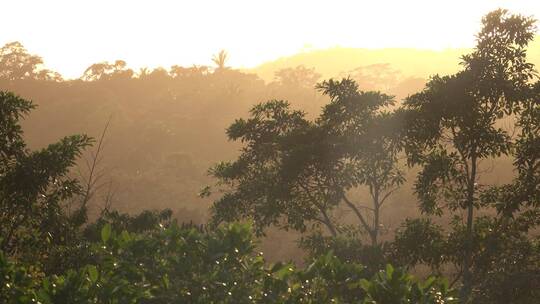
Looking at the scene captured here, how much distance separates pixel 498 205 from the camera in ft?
35.6

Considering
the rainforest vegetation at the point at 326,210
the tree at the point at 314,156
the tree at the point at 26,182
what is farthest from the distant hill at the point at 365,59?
the tree at the point at 26,182

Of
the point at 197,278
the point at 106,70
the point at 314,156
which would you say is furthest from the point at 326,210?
the point at 106,70

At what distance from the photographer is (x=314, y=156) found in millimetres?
13102

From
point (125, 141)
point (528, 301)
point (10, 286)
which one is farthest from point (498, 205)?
point (125, 141)

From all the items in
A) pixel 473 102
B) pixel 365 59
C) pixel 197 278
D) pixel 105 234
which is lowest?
pixel 197 278

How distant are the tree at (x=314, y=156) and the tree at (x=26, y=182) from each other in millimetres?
4576

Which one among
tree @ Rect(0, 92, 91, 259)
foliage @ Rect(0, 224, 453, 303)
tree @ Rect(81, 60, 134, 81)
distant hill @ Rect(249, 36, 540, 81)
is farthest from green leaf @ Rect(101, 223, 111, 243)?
distant hill @ Rect(249, 36, 540, 81)

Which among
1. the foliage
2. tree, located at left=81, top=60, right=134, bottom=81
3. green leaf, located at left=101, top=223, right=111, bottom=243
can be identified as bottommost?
the foliage

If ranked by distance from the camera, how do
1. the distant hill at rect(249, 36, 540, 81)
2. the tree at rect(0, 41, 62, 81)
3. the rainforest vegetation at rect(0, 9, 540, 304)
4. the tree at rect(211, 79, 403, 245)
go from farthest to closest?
1. the distant hill at rect(249, 36, 540, 81)
2. the tree at rect(0, 41, 62, 81)
3. the tree at rect(211, 79, 403, 245)
4. the rainforest vegetation at rect(0, 9, 540, 304)

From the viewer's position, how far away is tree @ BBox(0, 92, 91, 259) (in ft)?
32.9

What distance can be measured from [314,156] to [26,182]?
636cm

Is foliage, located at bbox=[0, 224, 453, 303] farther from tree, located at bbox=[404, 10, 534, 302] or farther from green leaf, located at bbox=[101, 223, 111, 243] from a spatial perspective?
tree, located at bbox=[404, 10, 534, 302]

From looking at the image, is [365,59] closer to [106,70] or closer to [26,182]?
[106,70]

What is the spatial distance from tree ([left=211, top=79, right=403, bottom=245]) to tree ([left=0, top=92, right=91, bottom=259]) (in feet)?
15.0
